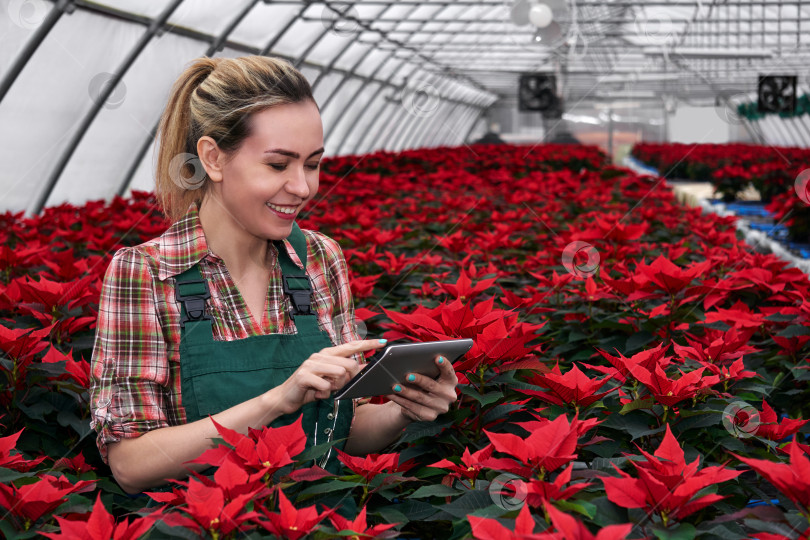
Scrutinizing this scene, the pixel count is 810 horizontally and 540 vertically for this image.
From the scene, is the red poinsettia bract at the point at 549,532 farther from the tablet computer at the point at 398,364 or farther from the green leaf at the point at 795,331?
the green leaf at the point at 795,331

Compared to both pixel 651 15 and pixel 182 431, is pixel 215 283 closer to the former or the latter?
pixel 182 431

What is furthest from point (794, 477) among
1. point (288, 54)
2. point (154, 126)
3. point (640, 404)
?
point (288, 54)

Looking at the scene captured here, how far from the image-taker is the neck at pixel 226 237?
187 centimetres

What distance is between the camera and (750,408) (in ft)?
5.06

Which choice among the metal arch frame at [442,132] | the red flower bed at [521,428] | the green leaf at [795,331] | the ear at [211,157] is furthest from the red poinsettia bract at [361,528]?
the metal arch frame at [442,132]

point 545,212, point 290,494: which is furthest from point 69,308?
point 545,212

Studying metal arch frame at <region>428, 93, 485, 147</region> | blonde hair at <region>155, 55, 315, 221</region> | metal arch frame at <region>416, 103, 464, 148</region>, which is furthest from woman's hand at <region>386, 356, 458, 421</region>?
metal arch frame at <region>428, 93, 485, 147</region>

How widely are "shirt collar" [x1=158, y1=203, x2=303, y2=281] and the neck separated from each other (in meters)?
0.03

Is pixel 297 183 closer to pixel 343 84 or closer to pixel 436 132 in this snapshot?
pixel 343 84

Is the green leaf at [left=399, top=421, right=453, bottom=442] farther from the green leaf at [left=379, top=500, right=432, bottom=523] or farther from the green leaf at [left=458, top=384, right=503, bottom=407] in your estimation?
the green leaf at [left=379, top=500, right=432, bottom=523]

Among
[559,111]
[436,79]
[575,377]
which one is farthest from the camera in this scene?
[436,79]

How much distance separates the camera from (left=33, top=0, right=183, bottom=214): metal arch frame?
8586 millimetres

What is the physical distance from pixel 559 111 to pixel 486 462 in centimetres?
1528

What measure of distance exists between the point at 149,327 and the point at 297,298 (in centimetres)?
35
